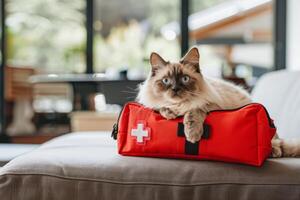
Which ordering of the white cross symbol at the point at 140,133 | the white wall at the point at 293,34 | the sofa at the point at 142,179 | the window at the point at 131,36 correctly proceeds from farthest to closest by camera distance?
the window at the point at 131,36 < the white wall at the point at 293,34 < the white cross symbol at the point at 140,133 < the sofa at the point at 142,179

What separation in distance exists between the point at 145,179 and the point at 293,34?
367cm

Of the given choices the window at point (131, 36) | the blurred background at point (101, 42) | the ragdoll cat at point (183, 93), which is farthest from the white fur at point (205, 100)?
the window at point (131, 36)

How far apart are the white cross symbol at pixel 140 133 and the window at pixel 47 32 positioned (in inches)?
148

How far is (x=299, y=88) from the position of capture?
74.0 inches

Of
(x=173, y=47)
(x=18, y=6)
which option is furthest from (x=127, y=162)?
(x=18, y=6)

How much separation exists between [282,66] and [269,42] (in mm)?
335

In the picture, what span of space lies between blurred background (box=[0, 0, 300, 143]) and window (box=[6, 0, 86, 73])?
12mm

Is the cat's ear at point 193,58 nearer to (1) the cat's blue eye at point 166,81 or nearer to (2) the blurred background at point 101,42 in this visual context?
(1) the cat's blue eye at point 166,81

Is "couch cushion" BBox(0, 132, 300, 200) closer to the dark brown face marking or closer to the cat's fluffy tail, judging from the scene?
the cat's fluffy tail

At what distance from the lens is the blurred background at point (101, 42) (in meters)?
4.95

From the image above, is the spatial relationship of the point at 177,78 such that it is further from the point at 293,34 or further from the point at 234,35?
the point at 234,35

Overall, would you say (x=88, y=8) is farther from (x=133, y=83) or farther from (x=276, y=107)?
(x=276, y=107)

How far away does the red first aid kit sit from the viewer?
132cm

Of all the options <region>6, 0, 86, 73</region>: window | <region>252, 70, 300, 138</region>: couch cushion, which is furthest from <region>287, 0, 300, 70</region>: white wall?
<region>6, 0, 86, 73</region>: window
